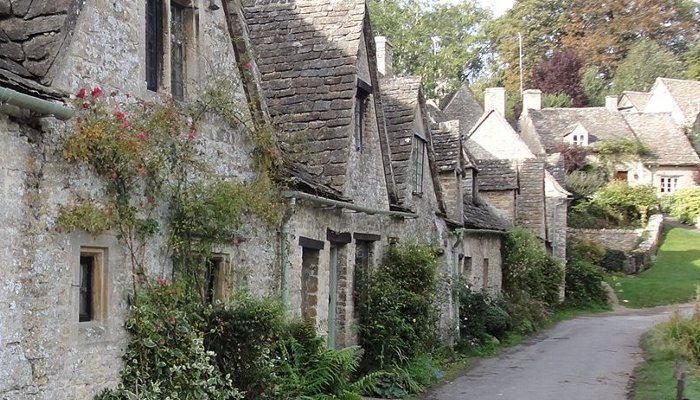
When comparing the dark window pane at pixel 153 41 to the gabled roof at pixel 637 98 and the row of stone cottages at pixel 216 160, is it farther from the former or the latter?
the gabled roof at pixel 637 98

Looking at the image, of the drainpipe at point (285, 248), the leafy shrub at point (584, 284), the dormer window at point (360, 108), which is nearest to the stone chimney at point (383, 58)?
the dormer window at point (360, 108)

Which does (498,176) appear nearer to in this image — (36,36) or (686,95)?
(36,36)

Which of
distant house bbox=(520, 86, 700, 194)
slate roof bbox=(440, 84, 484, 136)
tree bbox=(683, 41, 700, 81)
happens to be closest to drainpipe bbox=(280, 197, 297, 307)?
slate roof bbox=(440, 84, 484, 136)

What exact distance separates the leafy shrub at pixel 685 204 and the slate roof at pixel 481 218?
2727 centimetres

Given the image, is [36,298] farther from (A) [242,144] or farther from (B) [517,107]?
(B) [517,107]

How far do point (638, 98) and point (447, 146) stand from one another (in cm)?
5285

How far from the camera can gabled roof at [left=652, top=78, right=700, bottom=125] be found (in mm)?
64875

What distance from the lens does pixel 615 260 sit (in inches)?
1672

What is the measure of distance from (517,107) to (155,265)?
6190 cm

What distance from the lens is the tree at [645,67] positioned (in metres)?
71.5

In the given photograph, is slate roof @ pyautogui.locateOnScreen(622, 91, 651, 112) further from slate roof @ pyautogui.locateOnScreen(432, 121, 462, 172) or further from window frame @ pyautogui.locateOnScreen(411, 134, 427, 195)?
window frame @ pyautogui.locateOnScreen(411, 134, 427, 195)

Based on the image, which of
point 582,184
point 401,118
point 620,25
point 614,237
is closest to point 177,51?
point 401,118

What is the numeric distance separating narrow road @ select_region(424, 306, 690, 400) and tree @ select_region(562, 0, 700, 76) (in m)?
51.8

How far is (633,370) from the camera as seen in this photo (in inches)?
682
